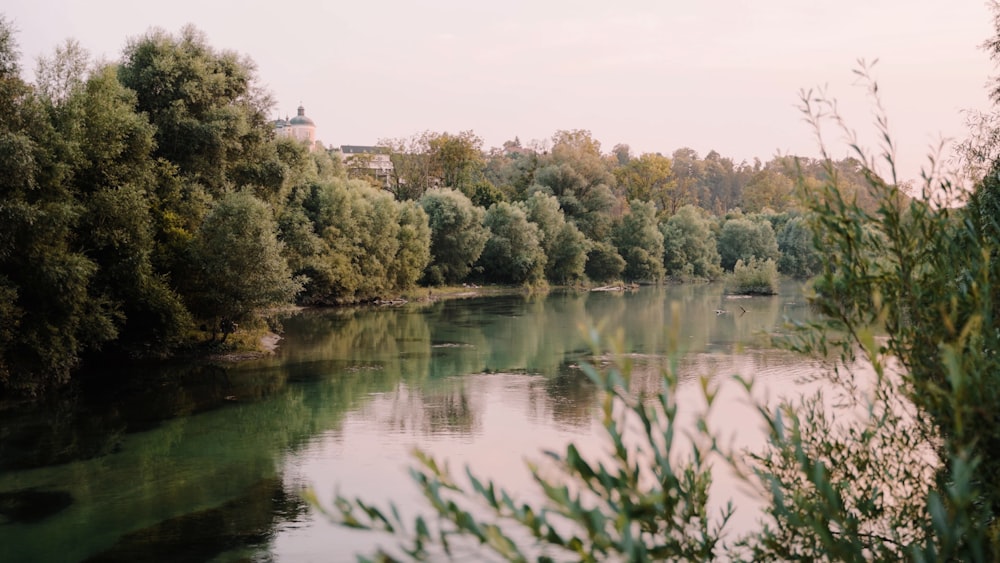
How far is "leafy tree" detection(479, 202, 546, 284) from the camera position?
65938 millimetres

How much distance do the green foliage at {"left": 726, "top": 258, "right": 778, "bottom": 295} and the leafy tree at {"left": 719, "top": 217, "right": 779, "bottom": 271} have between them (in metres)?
21.8

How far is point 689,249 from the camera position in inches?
3273

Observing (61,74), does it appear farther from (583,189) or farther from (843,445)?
(583,189)

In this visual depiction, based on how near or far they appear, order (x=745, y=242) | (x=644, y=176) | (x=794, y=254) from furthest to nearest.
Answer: (x=644, y=176) < (x=794, y=254) < (x=745, y=242)

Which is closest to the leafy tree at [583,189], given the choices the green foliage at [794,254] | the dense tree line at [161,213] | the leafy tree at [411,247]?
the green foliage at [794,254]

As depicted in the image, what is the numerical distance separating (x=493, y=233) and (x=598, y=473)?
63.8 m

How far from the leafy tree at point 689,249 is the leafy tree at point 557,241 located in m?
12.9

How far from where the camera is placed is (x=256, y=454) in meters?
18.6

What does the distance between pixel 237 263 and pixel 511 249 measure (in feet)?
127

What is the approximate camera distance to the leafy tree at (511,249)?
216 feet

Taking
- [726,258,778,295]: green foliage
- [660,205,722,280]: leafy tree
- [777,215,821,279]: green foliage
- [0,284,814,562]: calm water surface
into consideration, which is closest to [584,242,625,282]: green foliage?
[660,205,722,280]: leafy tree

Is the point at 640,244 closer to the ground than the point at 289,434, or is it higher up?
higher up

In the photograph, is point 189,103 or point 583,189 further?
point 583,189

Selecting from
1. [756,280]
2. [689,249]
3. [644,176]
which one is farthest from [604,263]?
[644,176]
